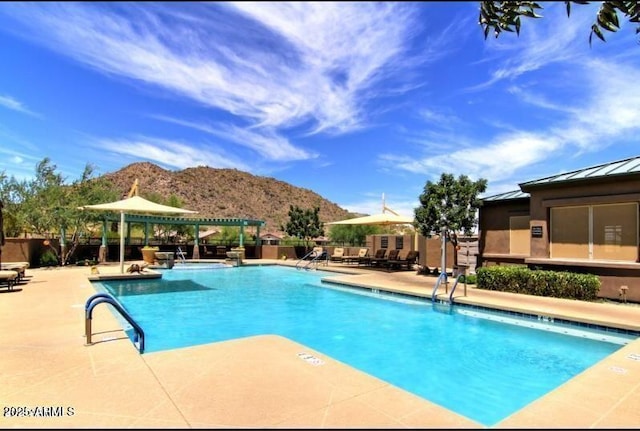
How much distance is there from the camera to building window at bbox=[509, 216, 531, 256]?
39.4ft

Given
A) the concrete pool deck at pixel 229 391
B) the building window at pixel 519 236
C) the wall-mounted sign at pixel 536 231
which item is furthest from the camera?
the building window at pixel 519 236

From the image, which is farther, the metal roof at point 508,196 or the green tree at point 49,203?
the green tree at point 49,203

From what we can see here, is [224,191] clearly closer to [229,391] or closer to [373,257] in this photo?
[373,257]

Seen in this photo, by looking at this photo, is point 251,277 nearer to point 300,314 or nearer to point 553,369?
point 300,314

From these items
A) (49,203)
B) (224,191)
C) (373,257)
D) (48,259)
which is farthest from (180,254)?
(224,191)

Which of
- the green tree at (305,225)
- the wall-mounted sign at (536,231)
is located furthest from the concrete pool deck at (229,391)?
the green tree at (305,225)

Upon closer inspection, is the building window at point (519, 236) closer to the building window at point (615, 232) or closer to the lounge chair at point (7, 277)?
the building window at point (615, 232)

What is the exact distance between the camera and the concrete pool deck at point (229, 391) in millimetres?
2730

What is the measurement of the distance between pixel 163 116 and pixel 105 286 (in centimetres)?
823

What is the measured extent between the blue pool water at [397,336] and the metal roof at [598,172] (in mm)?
4550

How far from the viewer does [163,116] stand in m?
16.5

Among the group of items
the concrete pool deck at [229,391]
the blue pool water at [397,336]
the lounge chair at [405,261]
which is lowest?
the blue pool water at [397,336]

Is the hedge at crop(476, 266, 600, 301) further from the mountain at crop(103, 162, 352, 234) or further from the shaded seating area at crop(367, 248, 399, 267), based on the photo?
the mountain at crop(103, 162, 352, 234)

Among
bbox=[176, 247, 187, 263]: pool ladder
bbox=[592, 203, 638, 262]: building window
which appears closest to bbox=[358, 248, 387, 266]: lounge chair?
bbox=[592, 203, 638, 262]: building window
